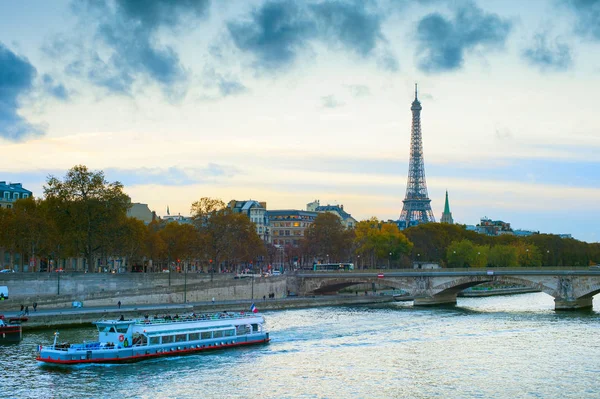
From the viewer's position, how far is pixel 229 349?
56.5 meters

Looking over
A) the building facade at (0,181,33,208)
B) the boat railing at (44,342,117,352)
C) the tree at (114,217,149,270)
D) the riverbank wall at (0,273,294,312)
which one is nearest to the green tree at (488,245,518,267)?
the riverbank wall at (0,273,294,312)

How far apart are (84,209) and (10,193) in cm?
3784

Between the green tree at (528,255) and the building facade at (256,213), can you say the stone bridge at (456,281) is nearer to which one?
the green tree at (528,255)

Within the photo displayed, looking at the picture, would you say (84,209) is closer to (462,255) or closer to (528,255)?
(462,255)

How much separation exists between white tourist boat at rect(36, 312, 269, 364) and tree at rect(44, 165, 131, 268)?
35.9 meters

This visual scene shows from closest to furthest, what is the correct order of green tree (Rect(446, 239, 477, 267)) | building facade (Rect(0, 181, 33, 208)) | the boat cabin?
1. the boat cabin
2. building facade (Rect(0, 181, 33, 208))
3. green tree (Rect(446, 239, 477, 267))

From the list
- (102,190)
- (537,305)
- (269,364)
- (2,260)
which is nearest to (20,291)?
(102,190)

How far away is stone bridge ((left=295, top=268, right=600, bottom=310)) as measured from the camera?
89000 millimetres

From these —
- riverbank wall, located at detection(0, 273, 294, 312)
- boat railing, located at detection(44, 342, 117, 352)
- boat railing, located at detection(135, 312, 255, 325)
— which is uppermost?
riverbank wall, located at detection(0, 273, 294, 312)

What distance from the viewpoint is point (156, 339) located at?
52.2 m

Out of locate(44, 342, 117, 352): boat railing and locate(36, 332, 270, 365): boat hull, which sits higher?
locate(44, 342, 117, 352): boat railing

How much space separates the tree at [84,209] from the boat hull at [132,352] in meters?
38.2

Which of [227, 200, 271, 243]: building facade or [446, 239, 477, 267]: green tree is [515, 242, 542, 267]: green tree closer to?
[446, 239, 477, 267]: green tree

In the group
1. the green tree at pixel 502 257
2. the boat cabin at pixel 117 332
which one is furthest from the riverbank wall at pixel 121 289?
the green tree at pixel 502 257
